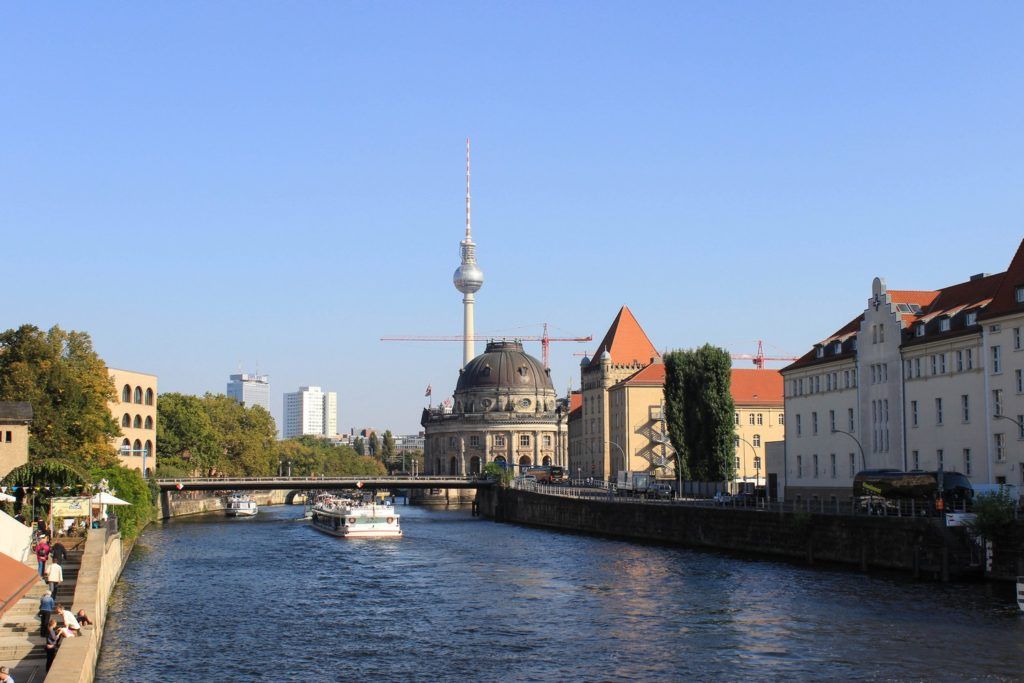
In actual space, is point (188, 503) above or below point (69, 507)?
below

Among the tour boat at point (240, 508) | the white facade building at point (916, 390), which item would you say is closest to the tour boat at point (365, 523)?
the white facade building at point (916, 390)

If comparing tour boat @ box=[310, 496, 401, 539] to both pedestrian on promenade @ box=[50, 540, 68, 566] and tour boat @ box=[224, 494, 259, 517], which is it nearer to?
tour boat @ box=[224, 494, 259, 517]

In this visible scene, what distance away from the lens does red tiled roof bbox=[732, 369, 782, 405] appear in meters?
159

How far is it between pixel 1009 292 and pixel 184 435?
387 feet

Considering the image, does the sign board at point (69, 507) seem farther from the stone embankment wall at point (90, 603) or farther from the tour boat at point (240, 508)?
the tour boat at point (240, 508)

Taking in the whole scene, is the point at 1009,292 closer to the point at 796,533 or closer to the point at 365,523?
the point at 796,533

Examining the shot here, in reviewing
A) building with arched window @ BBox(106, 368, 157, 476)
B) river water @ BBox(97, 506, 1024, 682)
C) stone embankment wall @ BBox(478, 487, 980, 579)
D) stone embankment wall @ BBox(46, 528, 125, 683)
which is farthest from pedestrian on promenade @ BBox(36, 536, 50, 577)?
A: building with arched window @ BBox(106, 368, 157, 476)

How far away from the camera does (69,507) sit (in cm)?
6003

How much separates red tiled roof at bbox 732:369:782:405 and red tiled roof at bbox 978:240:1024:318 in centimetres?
7866

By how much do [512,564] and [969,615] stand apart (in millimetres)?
36065

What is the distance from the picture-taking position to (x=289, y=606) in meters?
59.1

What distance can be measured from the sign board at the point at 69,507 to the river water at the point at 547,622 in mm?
4639

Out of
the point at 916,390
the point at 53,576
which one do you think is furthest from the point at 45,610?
the point at 916,390

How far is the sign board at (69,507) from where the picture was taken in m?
59.8
